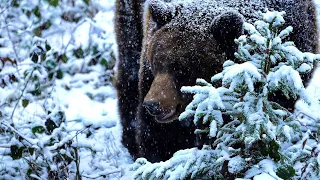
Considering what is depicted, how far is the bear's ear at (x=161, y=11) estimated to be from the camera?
3.76 metres

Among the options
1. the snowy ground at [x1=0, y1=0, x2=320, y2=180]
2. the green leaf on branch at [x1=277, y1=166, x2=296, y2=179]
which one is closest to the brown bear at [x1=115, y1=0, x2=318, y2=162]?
the snowy ground at [x1=0, y1=0, x2=320, y2=180]

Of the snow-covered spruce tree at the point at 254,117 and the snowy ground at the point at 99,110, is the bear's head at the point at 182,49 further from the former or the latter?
the snow-covered spruce tree at the point at 254,117

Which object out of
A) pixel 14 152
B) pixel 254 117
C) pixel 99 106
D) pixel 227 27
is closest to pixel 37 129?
pixel 14 152

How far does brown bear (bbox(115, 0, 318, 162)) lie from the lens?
354 centimetres

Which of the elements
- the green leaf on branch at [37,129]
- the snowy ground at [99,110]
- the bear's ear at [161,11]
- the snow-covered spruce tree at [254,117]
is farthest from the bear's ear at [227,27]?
the green leaf on branch at [37,129]

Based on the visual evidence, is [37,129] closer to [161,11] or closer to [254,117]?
[161,11]

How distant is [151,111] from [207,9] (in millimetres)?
940

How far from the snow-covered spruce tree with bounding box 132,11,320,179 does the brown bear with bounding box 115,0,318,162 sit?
3.71 ft

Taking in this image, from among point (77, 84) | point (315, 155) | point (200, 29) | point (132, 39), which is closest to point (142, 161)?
point (315, 155)

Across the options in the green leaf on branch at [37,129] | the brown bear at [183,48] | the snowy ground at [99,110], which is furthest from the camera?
the snowy ground at [99,110]

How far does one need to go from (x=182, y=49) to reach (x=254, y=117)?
5.32 feet

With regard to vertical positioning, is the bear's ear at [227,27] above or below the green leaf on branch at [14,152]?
above

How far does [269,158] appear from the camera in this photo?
221cm

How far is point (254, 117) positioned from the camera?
2105 mm
